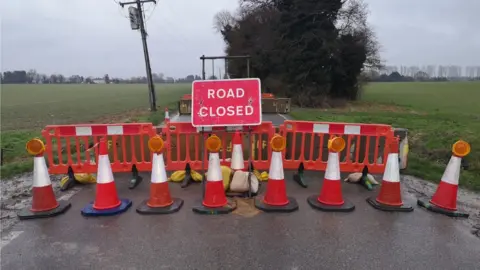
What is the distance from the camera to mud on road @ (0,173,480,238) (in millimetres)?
4609

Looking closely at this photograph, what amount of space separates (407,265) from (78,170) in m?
5.36

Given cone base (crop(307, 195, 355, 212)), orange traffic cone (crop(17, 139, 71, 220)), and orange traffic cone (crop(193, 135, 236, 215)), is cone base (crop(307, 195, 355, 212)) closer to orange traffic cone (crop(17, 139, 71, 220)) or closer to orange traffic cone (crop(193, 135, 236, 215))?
orange traffic cone (crop(193, 135, 236, 215))

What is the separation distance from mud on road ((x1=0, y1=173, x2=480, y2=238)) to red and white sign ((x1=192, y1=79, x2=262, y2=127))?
263 centimetres

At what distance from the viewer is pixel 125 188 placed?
19.6 ft

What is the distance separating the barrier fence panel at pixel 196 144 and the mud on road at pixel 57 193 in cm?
183

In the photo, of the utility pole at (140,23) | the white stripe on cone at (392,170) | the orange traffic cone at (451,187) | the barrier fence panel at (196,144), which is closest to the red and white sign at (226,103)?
the barrier fence panel at (196,144)

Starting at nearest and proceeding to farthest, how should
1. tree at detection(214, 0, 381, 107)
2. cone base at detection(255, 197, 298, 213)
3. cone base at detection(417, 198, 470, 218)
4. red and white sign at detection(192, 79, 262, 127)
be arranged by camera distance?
1. cone base at detection(417, 198, 470, 218)
2. cone base at detection(255, 197, 298, 213)
3. red and white sign at detection(192, 79, 262, 127)
4. tree at detection(214, 0, 381, 107)

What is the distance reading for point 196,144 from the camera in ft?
21.6

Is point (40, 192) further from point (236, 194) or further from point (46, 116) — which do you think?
point (46, 116)

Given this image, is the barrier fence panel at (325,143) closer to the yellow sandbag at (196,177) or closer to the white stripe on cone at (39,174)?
the yellow sandbag at (196,177)

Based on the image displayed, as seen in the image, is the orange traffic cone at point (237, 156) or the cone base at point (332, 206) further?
the orange traffic cone at point (237, 156)

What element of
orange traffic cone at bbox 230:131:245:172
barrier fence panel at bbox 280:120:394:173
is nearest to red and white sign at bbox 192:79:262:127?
orange traffic cone at bbox 230:131:245:172

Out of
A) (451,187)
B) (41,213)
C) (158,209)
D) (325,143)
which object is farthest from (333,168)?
(41,213)

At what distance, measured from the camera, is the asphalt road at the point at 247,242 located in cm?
350
